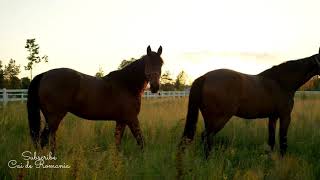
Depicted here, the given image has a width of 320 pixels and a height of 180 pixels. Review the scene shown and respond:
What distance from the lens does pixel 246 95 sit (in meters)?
6.48

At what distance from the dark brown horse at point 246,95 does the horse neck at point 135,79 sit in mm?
1016

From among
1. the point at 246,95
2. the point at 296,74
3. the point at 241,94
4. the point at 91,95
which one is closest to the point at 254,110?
the point at 246,95

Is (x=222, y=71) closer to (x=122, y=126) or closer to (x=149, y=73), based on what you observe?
(x=149, y=73)

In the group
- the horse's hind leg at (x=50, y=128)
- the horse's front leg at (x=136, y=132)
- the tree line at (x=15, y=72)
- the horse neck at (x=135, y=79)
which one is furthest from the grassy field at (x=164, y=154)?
the tree line at (x=15, y=72)

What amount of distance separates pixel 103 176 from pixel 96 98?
A: 2968 mm

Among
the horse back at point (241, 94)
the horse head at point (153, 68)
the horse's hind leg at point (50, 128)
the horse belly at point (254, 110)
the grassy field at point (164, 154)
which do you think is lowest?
the grassy field at point (164, 154)

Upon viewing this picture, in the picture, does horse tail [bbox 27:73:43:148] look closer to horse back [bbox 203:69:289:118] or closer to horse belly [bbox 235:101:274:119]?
horse back [bbox 203:69:289:118]

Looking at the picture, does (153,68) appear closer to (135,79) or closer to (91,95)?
(135,79)

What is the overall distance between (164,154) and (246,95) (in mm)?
2200

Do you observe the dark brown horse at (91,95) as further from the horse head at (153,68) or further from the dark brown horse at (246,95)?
the dark brown horse at (246,95)

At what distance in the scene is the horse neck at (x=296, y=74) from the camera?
281 inches

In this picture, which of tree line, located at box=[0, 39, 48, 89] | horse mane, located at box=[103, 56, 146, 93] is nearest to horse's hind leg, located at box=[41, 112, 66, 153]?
horse mane, located at box=[103, 56, 146, 93]

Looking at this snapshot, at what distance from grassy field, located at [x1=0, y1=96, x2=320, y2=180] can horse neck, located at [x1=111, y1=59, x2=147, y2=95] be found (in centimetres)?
115

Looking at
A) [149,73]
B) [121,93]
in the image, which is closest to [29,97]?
[121,93]
